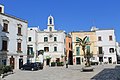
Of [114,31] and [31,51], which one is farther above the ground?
[114,31]

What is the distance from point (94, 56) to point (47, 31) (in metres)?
15.1

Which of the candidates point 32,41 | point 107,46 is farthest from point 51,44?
point 107,46

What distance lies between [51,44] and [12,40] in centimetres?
2313

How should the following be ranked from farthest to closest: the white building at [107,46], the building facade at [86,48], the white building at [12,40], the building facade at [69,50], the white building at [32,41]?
the building facade at [69,50] < the building facade at [86,48] < the white building at [107,46] < the white building at [32,41] < the white building at [12,40]

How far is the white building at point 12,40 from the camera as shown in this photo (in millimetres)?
38616

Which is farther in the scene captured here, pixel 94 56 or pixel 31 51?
pixel 94 56

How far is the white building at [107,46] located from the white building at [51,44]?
10860mm

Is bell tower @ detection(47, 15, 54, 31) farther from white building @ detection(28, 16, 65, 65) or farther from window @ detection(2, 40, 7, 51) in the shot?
window @ detection(2, 40, 7, 51)

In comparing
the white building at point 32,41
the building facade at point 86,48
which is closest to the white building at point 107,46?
the building facade at point 86,48

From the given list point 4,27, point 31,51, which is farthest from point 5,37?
point 31,51

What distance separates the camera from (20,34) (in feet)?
143

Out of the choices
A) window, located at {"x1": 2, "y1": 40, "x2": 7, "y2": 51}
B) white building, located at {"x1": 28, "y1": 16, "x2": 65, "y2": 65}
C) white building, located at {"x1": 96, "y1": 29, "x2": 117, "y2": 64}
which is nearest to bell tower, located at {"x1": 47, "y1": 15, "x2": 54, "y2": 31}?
white building, located at {"x1": 28, "y1": 16, "x2": 65, "y2": 65}

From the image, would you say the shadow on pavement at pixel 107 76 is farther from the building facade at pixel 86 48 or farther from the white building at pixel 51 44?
the building facade at pixel 86 48

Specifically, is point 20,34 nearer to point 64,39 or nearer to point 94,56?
point 64,39
